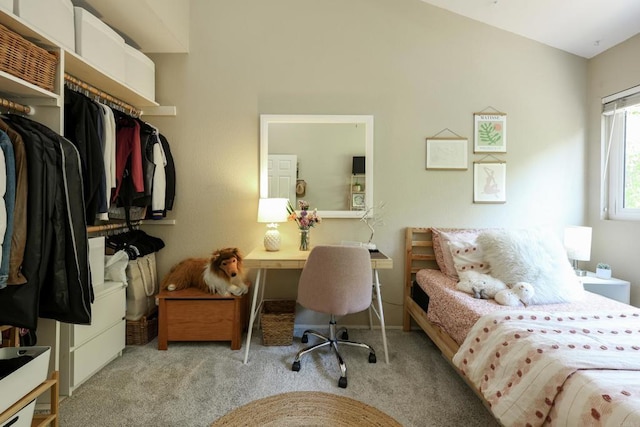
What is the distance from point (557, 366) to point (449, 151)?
1976 millimetres

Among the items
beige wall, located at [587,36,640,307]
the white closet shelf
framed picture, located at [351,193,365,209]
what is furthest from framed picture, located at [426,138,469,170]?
the white closet shelf

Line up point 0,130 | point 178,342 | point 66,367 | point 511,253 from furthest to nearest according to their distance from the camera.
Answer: point 178,342 < point 511,253 < point 66,367 < point 0,130

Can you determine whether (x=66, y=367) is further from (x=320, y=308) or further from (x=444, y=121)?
(x=444, y=121)

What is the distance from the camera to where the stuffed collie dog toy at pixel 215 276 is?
2301 millimetres

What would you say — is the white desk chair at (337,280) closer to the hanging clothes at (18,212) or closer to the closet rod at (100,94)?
the hanging clothes at (18,212)

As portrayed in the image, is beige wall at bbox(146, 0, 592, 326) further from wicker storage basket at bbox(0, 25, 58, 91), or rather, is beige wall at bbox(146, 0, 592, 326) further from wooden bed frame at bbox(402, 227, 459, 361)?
wicker storage basket at bbox(0, 25, 58, 91)

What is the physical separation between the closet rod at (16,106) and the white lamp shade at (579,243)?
12.3 ft

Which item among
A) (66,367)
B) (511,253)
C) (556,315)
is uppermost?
(511,253)

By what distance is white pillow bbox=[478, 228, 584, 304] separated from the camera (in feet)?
5.93

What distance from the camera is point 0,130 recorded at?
50.7 inches

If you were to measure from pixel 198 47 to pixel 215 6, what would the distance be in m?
0.39

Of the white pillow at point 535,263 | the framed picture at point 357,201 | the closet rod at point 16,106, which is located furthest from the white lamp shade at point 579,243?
the closet rod at point 16,106

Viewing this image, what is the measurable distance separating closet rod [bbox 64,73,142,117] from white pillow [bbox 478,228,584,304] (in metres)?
2.94

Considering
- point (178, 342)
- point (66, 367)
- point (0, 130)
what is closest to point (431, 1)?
point (0, 130)
